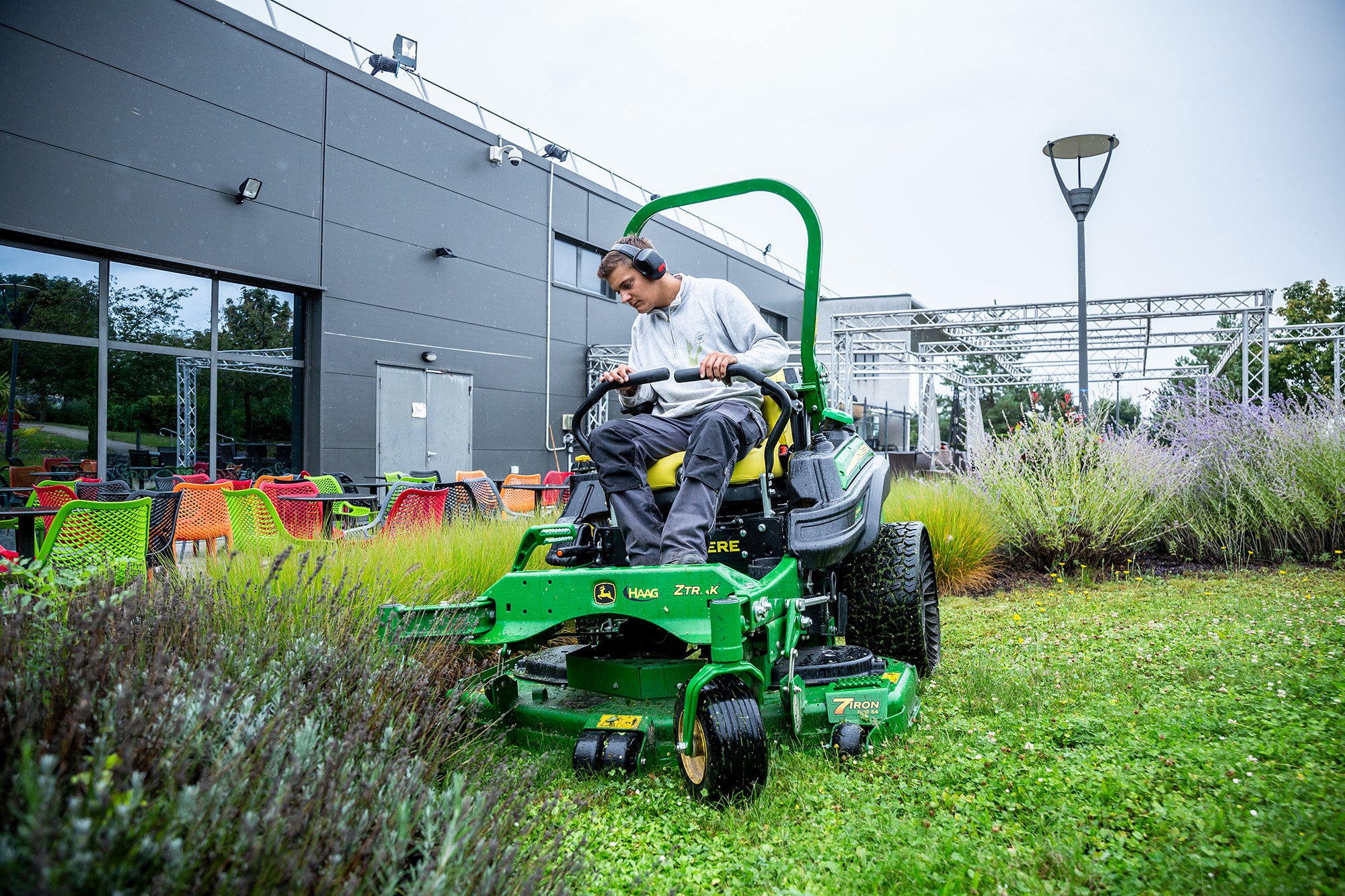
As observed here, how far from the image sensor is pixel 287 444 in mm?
11461

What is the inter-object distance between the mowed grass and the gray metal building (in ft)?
31.9

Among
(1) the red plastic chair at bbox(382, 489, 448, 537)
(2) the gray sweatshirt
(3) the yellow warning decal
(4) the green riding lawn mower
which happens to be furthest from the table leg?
(3) the yellow warning decal

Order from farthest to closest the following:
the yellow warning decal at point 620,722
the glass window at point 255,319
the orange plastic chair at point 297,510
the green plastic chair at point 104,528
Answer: the glass window at point 255,319 < the orange plastic chair at point 297,510 < the green plastic chair at point 104,528 < the yellow warning decal at point 620,722

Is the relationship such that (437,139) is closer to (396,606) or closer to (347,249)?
(347,249)

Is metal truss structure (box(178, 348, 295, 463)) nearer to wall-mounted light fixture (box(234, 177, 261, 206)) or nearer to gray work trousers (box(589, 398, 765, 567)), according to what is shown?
wall-mounted light fixture (box(234, 177, 261, 206))

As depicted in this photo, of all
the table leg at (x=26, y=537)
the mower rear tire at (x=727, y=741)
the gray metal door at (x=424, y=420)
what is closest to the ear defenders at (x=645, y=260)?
the mower rear tire at (x=727, y=741)

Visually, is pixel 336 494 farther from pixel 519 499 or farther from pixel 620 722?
pixel 620 722

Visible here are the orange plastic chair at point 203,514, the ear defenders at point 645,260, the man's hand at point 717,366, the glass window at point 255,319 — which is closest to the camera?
the man's hand at point 717,366

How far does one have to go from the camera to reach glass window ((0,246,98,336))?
8.66 m

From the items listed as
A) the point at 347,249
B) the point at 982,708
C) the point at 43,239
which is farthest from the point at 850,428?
the point at 347,249

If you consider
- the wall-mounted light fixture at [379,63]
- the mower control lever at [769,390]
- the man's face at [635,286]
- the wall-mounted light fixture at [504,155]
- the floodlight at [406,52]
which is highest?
the floodlight at [406,52]

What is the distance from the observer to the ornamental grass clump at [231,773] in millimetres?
1184

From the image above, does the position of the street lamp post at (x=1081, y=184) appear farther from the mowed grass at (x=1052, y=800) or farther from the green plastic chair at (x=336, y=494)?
the green plastic chair at (x=336, y=494)

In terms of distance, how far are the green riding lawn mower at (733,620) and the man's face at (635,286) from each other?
0.43 meters
